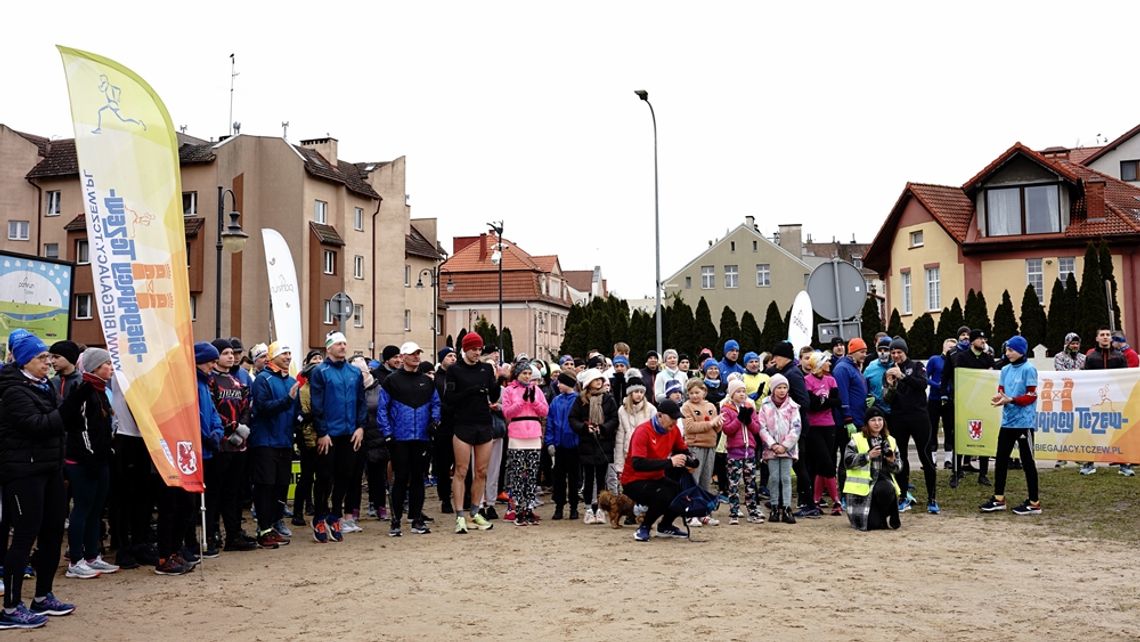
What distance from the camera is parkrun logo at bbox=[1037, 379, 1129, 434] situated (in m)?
14.5

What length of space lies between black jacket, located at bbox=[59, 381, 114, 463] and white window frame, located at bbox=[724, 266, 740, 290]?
2993 inches

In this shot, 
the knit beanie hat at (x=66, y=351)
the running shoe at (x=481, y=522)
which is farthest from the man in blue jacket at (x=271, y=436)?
the running shoe at (x=481, y=522)

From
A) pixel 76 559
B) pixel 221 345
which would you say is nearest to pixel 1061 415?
pixel 221 345

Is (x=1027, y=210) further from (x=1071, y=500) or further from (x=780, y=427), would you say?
(x=780, y=427)

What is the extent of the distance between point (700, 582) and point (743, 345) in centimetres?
4742

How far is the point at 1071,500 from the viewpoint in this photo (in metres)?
13.8

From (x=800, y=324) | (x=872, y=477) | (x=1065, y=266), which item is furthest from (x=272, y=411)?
(x=1065, y=266)

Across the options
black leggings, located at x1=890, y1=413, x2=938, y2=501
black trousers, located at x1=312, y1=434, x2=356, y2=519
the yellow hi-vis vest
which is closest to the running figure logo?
black trousers, located at x1=312, y1=434, x2=356, y2=519

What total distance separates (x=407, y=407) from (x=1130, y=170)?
2479 inches

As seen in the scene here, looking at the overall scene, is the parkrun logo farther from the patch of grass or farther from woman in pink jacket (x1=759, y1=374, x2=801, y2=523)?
woman in pink jacket (x1=759, y1=374, x2=801, y2=523)

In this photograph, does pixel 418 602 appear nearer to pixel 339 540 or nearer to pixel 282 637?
pixel 282 637

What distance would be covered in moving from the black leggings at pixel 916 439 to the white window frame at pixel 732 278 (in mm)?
70086

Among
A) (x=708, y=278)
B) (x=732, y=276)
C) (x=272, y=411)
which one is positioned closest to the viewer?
(x=272, y=411)

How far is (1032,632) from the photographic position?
7.03 m
